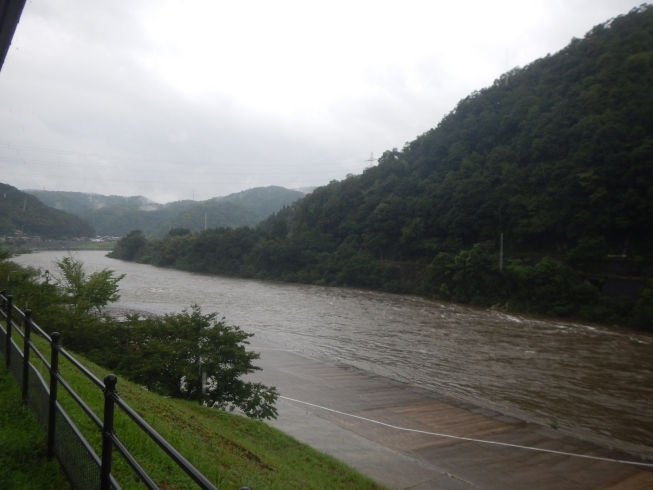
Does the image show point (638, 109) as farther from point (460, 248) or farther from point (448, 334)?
point (448, 334)

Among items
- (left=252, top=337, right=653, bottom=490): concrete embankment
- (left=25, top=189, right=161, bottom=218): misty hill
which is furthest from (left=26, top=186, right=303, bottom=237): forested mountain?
(left=252, top=337, right=653, bottom=490): concrete embankment

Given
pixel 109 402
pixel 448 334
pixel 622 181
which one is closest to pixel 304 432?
pixel 109 402

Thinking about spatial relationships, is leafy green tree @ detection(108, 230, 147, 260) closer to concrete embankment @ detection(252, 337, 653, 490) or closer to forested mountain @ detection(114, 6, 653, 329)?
forested mountain @ detection(114, 6, 653, 329)

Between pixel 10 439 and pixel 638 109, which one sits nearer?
pixel 10 439

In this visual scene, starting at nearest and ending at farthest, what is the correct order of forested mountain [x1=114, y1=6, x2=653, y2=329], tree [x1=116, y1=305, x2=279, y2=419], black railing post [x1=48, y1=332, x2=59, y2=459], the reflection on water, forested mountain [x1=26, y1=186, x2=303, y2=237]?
black railing post [x1=48, y1=332, x2=59, y2=459] < tree [x1=116, y1=305, x2=279, y2=419] < the reflection on water < forested mountain [x1=114, y1=6, x2=653, y2=329] < forested mountain [x1=26, y1=186, x2=303, y2=237]

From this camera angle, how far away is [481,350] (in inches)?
908

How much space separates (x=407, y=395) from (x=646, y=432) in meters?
7.05

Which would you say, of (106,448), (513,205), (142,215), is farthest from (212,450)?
(142,215)

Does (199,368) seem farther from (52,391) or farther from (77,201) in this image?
(77,201)

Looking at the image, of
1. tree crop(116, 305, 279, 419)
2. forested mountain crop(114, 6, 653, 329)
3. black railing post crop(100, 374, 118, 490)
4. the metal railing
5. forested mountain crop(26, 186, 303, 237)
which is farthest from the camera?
forested mountain crop(26, 186, 303, 237)

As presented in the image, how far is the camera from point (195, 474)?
1757 millimetres

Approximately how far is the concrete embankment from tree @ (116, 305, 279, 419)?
1.34 m

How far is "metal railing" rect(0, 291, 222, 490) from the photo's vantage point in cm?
216

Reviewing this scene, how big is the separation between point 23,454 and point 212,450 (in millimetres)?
2633
